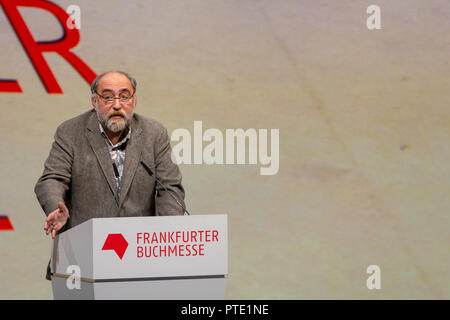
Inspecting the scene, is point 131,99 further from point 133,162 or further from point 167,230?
point 167,230

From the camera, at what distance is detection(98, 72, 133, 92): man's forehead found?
2883 millimetres

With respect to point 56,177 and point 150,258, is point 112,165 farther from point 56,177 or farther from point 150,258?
point 150,258

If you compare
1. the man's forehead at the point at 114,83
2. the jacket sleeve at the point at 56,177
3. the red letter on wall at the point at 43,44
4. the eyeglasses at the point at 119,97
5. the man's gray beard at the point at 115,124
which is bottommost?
the jacket sleeve at the point at 56,177

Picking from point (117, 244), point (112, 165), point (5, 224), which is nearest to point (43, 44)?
point (5, 224)

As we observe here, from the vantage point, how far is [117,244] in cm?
237

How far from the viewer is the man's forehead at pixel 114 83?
2.88 m

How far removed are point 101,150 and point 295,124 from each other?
1375 millimetres

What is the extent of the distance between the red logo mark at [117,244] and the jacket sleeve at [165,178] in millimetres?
517

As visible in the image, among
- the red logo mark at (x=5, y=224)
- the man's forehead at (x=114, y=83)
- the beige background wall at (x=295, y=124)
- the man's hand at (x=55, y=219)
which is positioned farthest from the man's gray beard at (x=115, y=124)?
the red logo mark at (x=5, y=224)

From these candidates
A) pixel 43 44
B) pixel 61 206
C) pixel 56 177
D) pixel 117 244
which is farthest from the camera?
pixel 43 44

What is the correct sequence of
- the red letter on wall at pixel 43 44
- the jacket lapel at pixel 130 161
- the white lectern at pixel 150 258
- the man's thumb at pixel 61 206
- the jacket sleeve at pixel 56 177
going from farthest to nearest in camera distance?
the red letter on wall at pixel 43 44
the jacket lapel at pixel 130 161
the jacket sleeve at pixel 56 177
the man's thumb at pixel 61 206
the white lectern at pixel 150 258

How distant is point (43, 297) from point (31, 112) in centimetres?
88

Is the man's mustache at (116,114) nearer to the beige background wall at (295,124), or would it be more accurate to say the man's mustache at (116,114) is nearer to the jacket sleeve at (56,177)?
the jacket sleeve at (56,177)

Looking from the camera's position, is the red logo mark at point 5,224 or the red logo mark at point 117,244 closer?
the red logo mark at point 117,244
